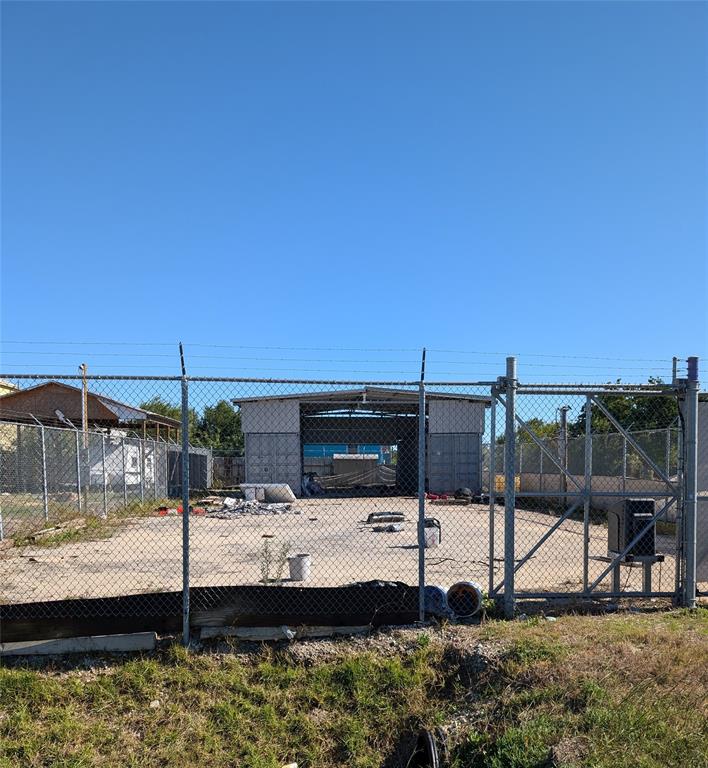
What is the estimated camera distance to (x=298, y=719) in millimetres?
5598

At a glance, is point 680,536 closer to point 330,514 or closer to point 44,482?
point 44,482

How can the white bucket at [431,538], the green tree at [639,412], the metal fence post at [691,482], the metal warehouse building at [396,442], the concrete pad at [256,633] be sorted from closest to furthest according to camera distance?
1. the concrete pad at [256,633]
2. the metal fence post at [691,482]
3. the white bucket at [431,538]
4. the green tree at [639,412]
5. the metal warehouse building at [396,442]

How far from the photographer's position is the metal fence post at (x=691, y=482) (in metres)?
7.50

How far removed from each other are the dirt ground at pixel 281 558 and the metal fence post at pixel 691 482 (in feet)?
1.50

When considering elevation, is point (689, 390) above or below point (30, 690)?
above

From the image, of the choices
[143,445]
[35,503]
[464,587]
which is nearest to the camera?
[464,587]

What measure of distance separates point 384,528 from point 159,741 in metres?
12.0

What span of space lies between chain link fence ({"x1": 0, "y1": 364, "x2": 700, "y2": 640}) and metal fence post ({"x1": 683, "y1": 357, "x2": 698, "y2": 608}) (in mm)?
99

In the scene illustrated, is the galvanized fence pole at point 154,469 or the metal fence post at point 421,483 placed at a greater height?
the metal fence post at point 421,483

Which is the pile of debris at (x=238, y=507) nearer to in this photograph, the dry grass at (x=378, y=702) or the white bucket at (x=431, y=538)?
the white bucket at (x=431, y=538)

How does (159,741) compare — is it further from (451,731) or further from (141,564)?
(141,564)

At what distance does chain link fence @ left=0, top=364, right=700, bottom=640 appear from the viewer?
6.84 metres

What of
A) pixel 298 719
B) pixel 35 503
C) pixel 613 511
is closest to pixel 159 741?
pixel 298 719

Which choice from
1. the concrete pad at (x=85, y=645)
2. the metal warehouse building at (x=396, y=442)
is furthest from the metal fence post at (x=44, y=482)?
the metal warehouse building at (x=396, y=442)
